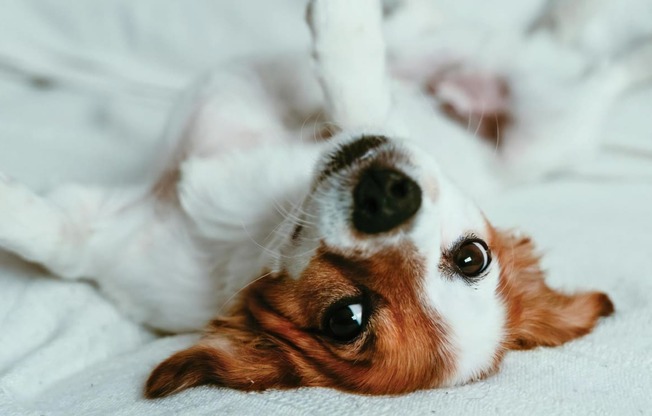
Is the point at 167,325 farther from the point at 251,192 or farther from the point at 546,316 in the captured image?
the point at 546,316

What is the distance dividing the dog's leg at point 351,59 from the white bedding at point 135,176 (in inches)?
24.3

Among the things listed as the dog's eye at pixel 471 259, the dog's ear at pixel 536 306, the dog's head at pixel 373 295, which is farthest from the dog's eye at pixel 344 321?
the dog's ear at pixel 536 306

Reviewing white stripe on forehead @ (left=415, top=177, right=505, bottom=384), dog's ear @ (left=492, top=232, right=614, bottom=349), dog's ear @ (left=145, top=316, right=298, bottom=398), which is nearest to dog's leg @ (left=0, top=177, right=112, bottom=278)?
dog's ear @ (left=145, top=316, right=298, bottom=398)

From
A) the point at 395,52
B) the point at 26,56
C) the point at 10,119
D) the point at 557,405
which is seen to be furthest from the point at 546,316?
the point at 26,56

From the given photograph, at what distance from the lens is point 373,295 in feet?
4.11

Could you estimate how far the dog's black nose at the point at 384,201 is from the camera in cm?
118

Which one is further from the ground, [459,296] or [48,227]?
[459,296]

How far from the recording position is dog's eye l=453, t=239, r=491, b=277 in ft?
4.25

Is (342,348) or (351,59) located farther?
(351,59)

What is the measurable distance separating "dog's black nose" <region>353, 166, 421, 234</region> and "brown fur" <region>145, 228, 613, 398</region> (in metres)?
0.06

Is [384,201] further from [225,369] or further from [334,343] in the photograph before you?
[225,369]

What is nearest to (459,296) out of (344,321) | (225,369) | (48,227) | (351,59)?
(344,321)

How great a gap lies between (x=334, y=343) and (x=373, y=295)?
12 centimetres

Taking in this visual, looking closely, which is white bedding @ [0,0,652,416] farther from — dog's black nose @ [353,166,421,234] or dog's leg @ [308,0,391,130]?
dog's leg @ [308,0,391,130]
